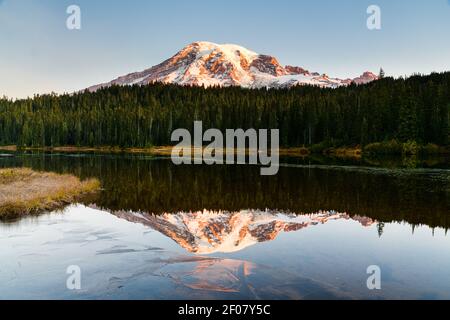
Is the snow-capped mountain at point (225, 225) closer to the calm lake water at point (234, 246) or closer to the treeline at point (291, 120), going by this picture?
the calm lake water at point (234, 246)

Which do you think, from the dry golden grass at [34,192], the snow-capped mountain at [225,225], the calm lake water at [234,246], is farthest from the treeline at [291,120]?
the snow-capped mountain at [225,225]

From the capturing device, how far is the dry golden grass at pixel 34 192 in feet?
88.5

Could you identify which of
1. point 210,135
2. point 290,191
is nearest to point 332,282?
point 290,191

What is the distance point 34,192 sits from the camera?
104 ft

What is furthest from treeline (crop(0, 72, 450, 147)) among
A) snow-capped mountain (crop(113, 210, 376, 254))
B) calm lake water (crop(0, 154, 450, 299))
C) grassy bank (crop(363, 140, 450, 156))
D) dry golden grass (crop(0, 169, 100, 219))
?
snow-capped mountain (crop(113, 210, 376, 254))

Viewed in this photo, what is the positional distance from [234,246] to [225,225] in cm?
501

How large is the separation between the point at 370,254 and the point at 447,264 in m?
3.05

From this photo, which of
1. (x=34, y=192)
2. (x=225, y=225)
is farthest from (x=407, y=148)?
(x=34, y=192)

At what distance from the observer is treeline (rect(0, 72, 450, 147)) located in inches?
4444

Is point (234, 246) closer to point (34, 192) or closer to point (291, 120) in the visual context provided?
point (34, 192)

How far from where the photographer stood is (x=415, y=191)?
128ft

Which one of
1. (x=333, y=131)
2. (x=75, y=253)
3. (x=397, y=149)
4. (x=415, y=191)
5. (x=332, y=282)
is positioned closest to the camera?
(x=332, y=282)

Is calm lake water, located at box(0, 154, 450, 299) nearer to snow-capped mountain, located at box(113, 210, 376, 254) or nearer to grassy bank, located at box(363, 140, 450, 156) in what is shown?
snow-capped mountain, located at box(113, 210, 376, 254)

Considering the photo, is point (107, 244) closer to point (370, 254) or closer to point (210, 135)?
point (370, 254)
